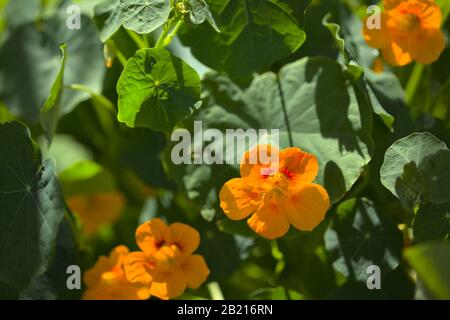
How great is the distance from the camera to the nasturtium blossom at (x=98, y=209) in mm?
1377

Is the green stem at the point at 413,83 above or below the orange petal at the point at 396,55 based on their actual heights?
below

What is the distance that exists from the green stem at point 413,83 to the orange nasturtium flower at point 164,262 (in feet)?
1.51

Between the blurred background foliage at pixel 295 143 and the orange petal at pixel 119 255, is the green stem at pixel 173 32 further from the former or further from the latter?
the orange petal at pixel 119 255

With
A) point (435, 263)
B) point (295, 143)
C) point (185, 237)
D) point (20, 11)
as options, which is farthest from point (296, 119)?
point (20, 11)

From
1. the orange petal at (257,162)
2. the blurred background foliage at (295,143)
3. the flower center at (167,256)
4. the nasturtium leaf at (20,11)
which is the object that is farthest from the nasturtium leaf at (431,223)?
the nasturtium leaf at (20,11)

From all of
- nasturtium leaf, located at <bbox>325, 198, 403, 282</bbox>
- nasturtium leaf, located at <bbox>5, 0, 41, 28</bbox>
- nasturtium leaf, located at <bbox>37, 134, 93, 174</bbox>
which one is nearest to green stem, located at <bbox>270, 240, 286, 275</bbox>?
nasturtium leaf, located at <bbox>325, 198, 403, 282</bbox>

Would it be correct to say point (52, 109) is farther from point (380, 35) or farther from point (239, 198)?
point (380, 35)

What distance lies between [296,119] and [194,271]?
269mm

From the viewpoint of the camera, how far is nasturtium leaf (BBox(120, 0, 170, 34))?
0.90 m

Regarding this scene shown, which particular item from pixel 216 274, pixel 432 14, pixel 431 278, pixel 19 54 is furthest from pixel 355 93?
pixel 19 54

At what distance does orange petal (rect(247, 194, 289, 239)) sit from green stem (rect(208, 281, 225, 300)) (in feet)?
0.83

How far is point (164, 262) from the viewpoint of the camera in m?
0.95

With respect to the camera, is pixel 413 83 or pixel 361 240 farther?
pixel 413 83

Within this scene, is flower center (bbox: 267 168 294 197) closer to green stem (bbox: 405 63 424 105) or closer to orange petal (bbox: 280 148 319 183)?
orange petal (bbox: 280 148 319 183)
